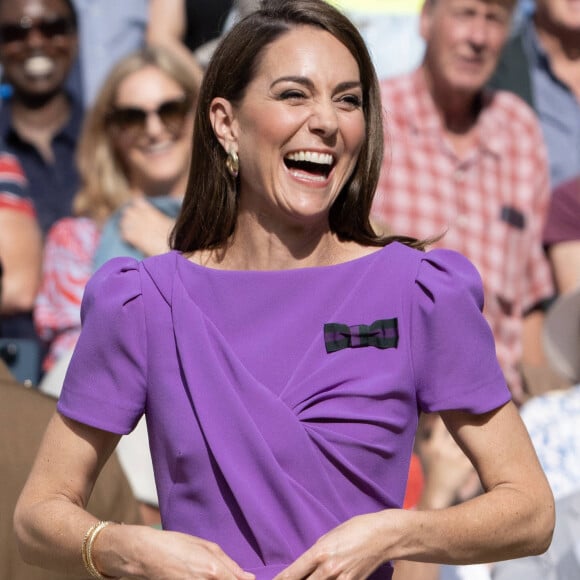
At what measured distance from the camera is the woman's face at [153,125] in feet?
17.3

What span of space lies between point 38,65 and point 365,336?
376 cm

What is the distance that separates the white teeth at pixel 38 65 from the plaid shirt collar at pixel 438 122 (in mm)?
1607

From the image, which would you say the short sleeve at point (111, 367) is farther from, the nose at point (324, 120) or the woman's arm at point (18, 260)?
the woman's arm at point (18, 260)

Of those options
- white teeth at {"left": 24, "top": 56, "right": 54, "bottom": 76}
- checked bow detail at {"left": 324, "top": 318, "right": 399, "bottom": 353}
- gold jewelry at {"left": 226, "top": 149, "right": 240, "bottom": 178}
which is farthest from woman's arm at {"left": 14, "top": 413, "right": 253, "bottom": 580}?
white teeth at {"left": 24, "top": 56, "right": 54, "bottom": 76}

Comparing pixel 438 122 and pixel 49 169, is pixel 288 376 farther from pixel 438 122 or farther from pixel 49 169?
pixel 49 169

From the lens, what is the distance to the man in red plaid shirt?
5.27 m

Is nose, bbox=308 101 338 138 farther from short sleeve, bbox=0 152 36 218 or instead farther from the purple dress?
short sleeve, bbox=0 152 36 218

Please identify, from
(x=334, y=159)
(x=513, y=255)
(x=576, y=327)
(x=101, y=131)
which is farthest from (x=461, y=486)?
(x=334, y=159)

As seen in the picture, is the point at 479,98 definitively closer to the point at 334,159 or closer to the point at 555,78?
the point at 555,78

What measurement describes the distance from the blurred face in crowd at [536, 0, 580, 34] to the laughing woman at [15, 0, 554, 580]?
3.64 metres

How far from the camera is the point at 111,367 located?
230cm

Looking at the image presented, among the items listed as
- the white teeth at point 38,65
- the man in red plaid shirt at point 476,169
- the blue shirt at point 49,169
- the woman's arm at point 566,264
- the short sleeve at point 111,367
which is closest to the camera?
the short sleeve at point 111,367

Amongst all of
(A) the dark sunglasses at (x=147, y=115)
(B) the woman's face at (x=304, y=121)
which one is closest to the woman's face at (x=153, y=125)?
(A) the dark sunglasses at (x=147, y=115)

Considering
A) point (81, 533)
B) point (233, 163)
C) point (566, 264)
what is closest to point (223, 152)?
point (233, 163)
